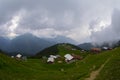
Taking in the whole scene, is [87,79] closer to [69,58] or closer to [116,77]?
[116,77]

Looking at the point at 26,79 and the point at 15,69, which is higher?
the point at 15,69

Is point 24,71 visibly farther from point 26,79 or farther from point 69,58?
point 69,58

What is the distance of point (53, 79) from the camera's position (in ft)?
207

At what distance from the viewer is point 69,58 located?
186 meters

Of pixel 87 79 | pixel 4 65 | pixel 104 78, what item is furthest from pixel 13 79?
pixel 104 78

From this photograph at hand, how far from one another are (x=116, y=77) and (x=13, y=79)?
25.1 m

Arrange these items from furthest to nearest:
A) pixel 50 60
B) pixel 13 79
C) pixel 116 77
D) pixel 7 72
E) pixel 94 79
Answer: pixel 50 60 → pixel 7 72 → pixel 13 79 → pixel 94 79 → pixel 116 77

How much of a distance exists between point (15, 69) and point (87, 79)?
2878cm

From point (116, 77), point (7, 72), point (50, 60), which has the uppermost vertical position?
point (50, 60)

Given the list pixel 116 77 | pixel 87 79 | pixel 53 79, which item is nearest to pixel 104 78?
pixel 116 77

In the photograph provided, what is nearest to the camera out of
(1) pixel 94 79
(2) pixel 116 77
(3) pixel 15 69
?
(2) pixel 116 77

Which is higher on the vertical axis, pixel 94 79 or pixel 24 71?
pixel 24 71

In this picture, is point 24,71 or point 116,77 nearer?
point 116,77

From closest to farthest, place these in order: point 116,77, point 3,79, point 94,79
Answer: point 116,77 < point 94,79 < point 3,79
